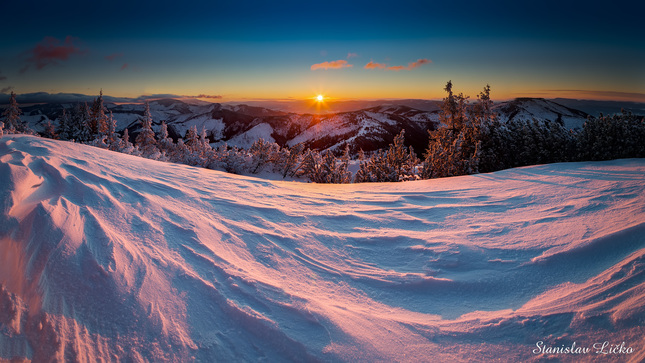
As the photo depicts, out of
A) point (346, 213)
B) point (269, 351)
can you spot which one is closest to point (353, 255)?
point (346, 213)

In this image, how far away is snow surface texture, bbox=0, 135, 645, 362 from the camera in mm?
2012

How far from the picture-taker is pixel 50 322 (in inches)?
77.8

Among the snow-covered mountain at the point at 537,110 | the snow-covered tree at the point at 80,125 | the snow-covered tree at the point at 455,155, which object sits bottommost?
the snow-covered tree at the point at 455,155

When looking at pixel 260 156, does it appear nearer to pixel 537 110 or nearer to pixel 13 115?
pixel 13 115

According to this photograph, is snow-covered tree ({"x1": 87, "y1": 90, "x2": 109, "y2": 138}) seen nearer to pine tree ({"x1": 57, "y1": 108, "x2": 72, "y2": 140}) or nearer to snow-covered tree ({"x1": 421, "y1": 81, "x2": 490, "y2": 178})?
pine tree ({"x1": 57, "y1": 108, "x2": 72, "y2": 140})

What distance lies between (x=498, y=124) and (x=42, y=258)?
12068 millimetres

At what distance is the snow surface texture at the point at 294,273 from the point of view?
2012mm

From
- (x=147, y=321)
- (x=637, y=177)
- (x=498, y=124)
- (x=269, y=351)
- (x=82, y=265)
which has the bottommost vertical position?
(x=269, y=351)

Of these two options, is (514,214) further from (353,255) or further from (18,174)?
(18,174)

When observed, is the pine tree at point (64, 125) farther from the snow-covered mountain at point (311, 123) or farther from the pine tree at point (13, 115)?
the snow-covered mountain at point (311, 123)

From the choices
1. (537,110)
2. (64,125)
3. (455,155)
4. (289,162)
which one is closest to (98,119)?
(64,125)

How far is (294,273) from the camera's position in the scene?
2.96 metres

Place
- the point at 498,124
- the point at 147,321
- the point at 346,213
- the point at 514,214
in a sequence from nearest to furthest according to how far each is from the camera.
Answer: the point at 147,321 → the point at 514,214 → the point at 346,213 → the point at 498,124

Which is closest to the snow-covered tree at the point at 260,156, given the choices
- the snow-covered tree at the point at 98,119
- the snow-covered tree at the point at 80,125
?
the snow-covered tree at the point at 98,119
